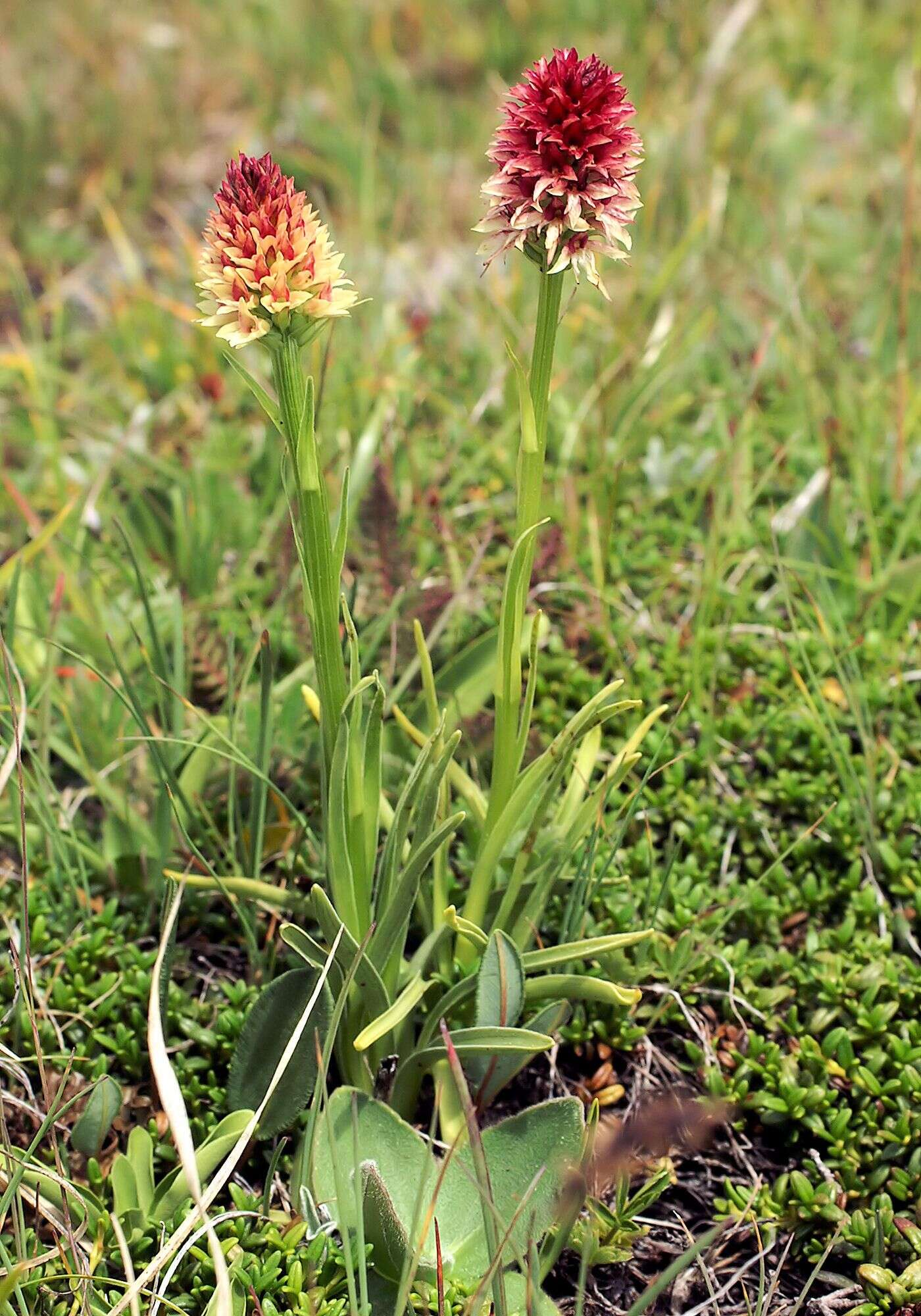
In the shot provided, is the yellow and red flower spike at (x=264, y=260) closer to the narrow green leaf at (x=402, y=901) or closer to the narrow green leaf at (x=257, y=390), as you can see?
the narrow green leaf at (x=257, y=390)

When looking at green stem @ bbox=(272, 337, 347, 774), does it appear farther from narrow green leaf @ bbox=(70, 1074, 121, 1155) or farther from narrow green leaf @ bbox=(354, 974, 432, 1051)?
narrow green leaf @ bbox=(70, 1074, 121, 1155)

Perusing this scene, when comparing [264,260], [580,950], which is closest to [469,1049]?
[580,950]

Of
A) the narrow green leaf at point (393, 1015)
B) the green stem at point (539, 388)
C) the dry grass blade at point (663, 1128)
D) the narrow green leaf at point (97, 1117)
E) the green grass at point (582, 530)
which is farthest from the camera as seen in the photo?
the green grass at point (582, 530)

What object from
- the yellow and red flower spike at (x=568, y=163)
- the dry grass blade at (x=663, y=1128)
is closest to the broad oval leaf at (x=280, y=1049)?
the dry grass blade at (x=663, y=1128)

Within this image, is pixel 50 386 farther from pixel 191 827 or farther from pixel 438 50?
pixel 438 50

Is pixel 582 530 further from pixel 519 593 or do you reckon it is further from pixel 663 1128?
pixel 663 1128

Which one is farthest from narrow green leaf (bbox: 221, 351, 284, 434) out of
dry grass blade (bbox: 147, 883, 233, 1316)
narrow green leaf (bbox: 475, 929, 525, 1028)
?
narrow green leaf (bbox: 475, 929, 525, 1028)
